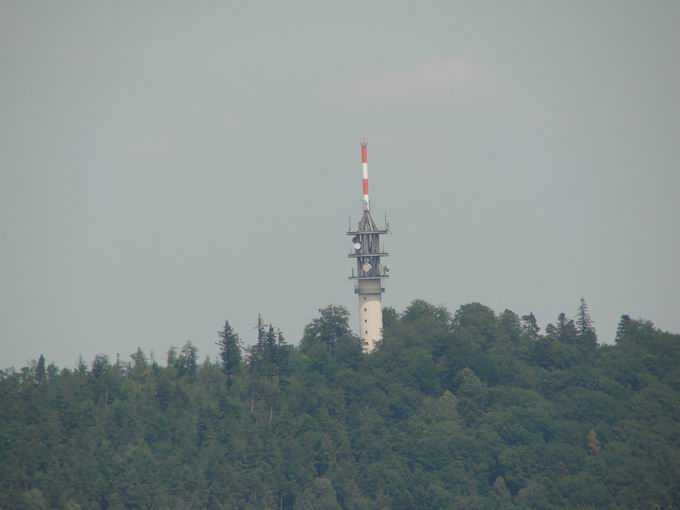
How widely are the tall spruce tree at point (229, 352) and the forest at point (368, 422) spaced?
115 millimetres

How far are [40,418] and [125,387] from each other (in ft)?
32.9

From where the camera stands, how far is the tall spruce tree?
509 ft

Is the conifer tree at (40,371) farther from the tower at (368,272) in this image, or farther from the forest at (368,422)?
the tower at (368,272)

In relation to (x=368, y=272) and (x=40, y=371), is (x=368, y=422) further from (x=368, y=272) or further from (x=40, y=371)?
(x=40, y=371)

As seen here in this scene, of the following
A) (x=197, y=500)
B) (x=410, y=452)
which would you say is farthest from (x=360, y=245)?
(x=197, y=500)

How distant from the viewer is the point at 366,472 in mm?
143625

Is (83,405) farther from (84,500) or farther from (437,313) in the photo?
(437,313)

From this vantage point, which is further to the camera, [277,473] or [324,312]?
[324,312]

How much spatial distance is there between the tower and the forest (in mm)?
1478

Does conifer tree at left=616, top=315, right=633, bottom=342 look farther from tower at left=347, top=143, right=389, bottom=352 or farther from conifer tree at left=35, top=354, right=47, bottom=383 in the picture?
conifer tree at left=35, top=354, right=47, bottom=383

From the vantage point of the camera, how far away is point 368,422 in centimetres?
14800

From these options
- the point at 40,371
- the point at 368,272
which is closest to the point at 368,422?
the point at 368,272

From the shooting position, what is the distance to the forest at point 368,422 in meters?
139

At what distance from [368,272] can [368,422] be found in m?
12.2
